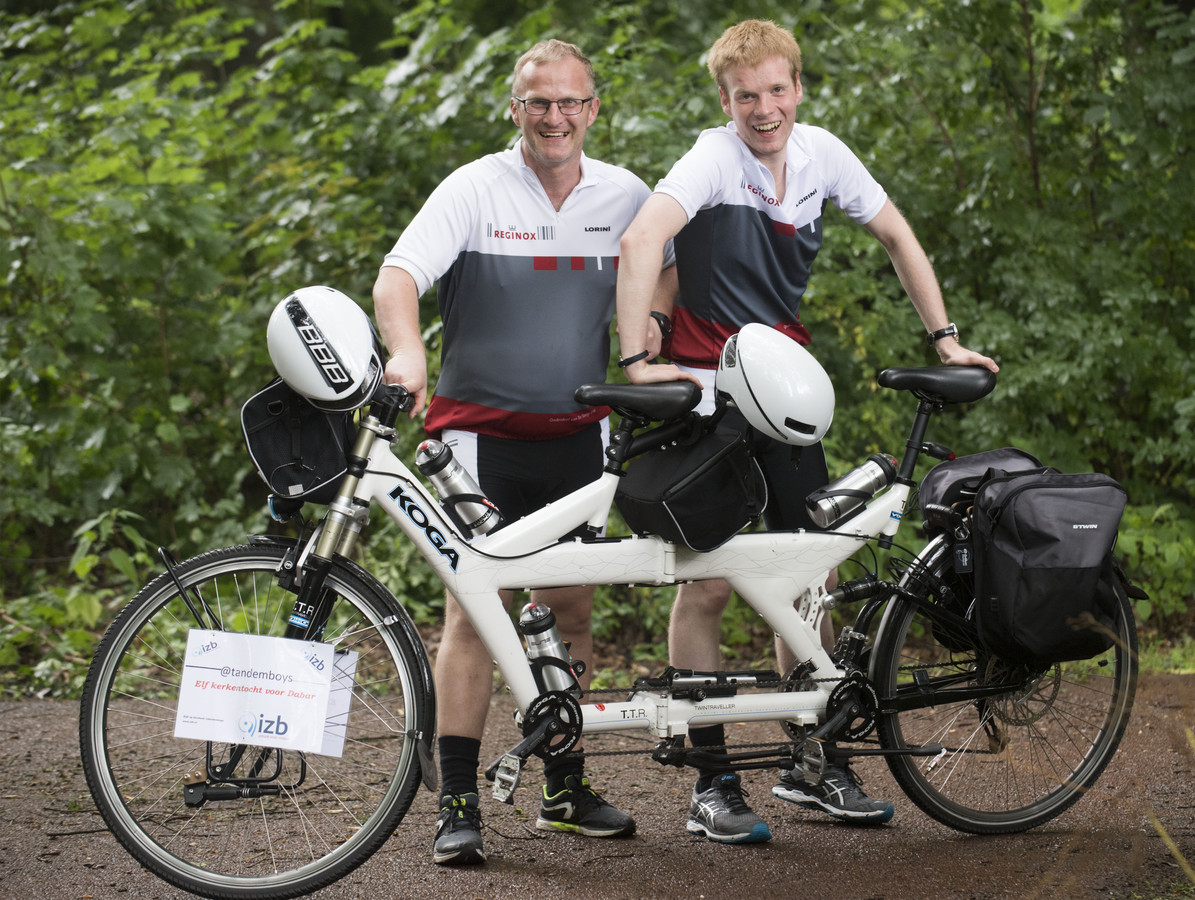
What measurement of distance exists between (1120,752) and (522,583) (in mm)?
2290

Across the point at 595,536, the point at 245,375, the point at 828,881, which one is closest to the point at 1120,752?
the point at 828,881

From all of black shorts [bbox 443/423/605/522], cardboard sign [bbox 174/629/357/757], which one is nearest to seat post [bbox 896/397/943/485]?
black shorts [bbox 443/423/605/522]

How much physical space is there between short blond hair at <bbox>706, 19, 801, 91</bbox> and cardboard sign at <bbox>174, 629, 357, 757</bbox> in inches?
73.0

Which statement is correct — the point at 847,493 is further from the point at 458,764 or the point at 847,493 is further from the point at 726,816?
the point at 458,764

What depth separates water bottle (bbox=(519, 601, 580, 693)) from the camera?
3010 mm

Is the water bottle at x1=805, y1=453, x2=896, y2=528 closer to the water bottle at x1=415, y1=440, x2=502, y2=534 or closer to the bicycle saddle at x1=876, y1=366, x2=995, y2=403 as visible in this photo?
the bicycle saddle at x1=876, y1=366, x2=995, y2=403

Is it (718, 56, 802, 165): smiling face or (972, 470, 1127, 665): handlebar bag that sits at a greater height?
(718, 56, 802, 165): smiling face

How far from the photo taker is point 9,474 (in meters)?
6.05

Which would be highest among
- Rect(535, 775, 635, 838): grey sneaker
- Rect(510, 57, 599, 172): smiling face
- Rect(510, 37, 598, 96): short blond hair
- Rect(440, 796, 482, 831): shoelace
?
Rect(510, 37, 598, 96): short blond hair

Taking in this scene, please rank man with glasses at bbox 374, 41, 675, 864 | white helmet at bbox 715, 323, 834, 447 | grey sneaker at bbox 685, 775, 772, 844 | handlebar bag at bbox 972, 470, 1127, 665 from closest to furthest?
white helmet at bbox 715, 323, 834, 447 → handlebar bag at bbox 972, 470, 1127, 665 → man with glasses at bbox 374, 41, 675, 864 → grey sneaker at bbox 685, 775, 772, 844

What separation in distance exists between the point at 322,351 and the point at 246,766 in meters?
1.00

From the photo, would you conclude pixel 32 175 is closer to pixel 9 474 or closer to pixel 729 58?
pixel 9 474

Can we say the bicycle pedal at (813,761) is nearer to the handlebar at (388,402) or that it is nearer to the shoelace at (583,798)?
the shoelace at (583,798)

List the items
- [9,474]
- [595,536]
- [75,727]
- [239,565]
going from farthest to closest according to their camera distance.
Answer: [9,474] → [75,727] → [595,536] → [239,565]
